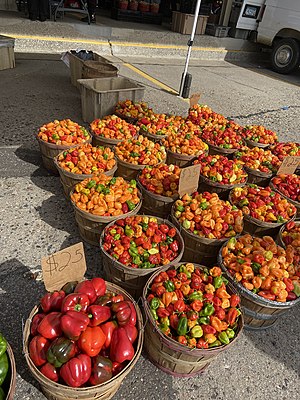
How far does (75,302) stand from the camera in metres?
2.19

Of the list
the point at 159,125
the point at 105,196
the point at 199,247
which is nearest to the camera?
the point at 199,247

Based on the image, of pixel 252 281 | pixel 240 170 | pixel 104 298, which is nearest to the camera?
pixel 104 298

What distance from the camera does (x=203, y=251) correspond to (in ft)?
10.4

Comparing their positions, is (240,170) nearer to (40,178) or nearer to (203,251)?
(203,251)

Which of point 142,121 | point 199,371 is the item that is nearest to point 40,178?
point 142,121

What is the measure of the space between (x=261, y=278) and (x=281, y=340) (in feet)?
2.52

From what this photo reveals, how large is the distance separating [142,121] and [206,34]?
1032 cm

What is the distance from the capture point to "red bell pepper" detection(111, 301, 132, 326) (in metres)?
2.19

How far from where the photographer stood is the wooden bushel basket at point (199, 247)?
307 cm

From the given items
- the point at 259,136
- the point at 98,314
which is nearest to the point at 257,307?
the point at 98,314

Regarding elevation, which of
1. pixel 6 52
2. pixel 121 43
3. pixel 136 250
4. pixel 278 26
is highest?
pixel 278 26

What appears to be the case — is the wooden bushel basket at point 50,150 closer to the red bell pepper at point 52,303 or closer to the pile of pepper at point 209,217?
the pile of pepper at point 209,217

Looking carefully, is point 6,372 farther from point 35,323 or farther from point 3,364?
point 35,323

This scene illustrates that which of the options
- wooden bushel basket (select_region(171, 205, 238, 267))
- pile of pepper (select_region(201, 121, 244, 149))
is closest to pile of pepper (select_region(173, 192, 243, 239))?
wooden bushel basket (select_region(171, 205, 238, 267))
